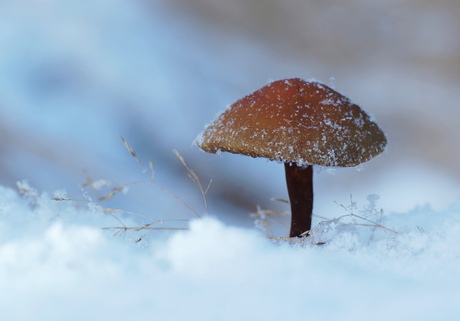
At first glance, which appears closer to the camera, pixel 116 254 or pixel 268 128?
pixel 116 254

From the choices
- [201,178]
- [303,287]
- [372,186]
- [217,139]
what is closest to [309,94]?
[217,139]

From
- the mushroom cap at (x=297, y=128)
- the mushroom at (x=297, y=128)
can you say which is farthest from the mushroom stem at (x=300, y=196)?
the mushroom cap at (x=297, y=128)

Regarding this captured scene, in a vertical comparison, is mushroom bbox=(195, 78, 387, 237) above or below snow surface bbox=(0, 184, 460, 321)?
above

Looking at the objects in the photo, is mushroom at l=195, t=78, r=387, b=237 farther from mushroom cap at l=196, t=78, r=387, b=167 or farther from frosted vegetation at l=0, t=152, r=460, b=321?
frosted vegetation at l=0, t=152, r=460, b=321

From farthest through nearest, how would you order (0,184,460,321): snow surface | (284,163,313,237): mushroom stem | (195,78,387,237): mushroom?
(284,163,313,237): mushroom stem → (195,78,387,237): mushroom → (0,184,460,321): snow surface

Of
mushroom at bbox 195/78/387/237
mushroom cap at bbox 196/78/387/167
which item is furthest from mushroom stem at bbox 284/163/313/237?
mushroom cap at bbox 196/78/387/167

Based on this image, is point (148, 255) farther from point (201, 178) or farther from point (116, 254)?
point (201, 178)
